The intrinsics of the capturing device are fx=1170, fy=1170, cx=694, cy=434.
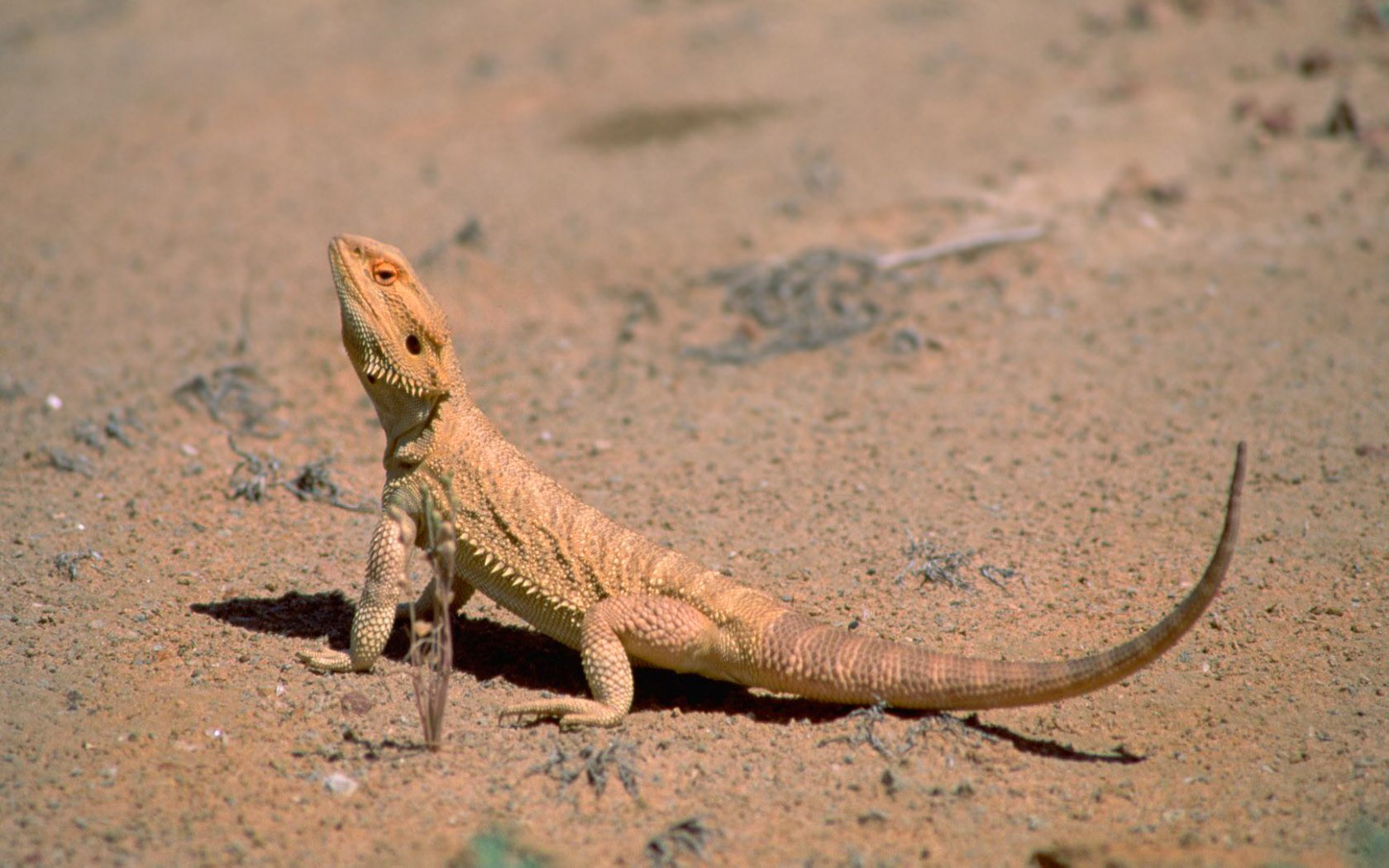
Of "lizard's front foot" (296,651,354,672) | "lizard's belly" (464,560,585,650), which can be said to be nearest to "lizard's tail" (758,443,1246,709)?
"lizard's belly" (464,560,585,650)

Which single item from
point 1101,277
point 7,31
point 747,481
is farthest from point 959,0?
point 7,31

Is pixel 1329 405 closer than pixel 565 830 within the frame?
No

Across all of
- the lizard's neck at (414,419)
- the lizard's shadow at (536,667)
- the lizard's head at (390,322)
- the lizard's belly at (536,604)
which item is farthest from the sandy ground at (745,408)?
the lizard's head at (390,322)

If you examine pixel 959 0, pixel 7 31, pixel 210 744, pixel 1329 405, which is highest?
pixel 7 31

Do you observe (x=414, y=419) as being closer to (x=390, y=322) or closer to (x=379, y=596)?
(x=390, y=322)

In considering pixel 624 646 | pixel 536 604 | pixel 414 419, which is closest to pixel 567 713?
pixel 624 646

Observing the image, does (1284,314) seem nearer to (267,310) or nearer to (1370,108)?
(1370,108)

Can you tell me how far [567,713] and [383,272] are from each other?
6.32 ft

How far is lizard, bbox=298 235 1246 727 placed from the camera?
420cm

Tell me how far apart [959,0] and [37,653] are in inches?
495

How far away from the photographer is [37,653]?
15.5 ft

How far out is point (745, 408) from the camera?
7414 millimetres

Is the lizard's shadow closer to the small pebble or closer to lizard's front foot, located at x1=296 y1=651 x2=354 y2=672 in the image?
lizard's front foot, located at x1=296 y1=651 x2=354 y2=672

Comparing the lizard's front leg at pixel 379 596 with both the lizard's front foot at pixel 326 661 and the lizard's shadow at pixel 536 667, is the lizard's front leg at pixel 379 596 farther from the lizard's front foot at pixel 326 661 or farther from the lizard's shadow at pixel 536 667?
the lizard's shadow at pixel 536 667
